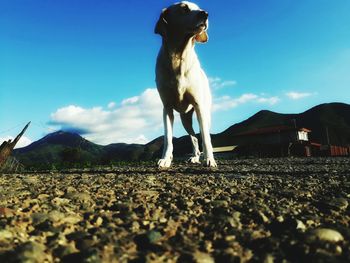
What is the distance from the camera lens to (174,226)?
8.36ft

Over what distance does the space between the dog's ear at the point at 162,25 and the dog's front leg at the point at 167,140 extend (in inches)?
64.5

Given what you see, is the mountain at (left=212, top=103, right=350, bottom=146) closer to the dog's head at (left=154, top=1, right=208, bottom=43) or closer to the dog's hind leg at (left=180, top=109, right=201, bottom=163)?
the dog's hind leg at (left=180, top=109, right=201, bottom=163)

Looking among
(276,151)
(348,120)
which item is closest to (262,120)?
(348,120)

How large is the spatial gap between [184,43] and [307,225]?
449 centimetres

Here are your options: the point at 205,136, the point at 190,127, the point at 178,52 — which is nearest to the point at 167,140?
the point at 205,136

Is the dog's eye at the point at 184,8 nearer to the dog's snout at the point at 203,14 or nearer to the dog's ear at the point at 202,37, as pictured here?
the dog's snout at the point at 203,14

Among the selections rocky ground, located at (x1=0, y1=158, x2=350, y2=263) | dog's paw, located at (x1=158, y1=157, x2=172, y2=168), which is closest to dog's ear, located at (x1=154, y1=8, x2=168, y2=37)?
dog's paw, located at (x1=158, y1=157, x2=172, y2=168)

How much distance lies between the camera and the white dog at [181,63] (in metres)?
6.14

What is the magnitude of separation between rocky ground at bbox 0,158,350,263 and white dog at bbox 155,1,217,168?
3124mm

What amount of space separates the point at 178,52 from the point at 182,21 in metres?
0.55

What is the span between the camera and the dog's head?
5969 mm

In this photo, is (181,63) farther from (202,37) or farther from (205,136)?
(205,136)

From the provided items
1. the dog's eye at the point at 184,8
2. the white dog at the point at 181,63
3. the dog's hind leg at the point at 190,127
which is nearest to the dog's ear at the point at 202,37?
the white dog at the point at 181,63

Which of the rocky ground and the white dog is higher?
the white dog
